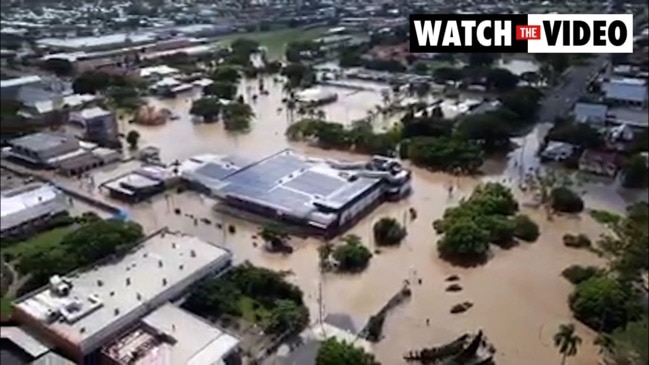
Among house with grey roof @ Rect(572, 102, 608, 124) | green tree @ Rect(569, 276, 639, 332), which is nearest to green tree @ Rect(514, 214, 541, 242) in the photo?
green tree @ Rect(569, 276, 639, 332)

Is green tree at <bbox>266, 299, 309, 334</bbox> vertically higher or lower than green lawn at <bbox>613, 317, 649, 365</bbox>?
lower

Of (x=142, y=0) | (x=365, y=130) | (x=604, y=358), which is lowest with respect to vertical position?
A: (x=604, y=358)

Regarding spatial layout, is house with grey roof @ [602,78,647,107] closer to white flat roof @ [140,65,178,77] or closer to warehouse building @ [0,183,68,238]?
white flat roof @ [140,65,178,77]

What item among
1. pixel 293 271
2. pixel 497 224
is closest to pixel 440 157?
pixel 497 224

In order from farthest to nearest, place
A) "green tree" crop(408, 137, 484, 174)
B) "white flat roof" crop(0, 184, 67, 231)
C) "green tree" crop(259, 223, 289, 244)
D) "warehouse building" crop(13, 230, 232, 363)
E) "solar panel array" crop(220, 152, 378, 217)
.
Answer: "green tree" crop(408, 137, 484, 174) → "solar panel array" crop(220, 152, 378, 217) → "green tree" crop(259, 223, 289, 244) → "white flat roof" crop(0, 184, 67, 231) → "warehouse building" crop(13, 230, 232, 363)

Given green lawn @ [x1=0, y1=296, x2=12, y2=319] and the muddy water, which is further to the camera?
the muddy water

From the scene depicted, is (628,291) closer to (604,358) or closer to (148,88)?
(604,358)

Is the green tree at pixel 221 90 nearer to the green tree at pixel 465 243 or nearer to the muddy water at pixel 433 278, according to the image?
the muddy water at pixel 433 278
